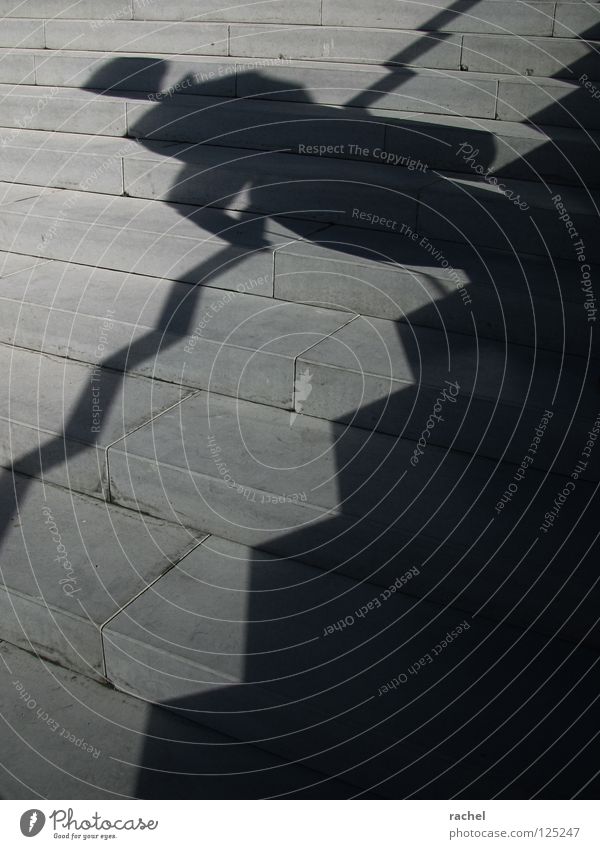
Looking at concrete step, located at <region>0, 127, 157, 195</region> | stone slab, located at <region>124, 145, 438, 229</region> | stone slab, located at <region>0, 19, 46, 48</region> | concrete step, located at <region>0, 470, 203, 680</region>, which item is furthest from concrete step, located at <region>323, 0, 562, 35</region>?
concrete step, located at <region>0, 470, 203, 680</region>

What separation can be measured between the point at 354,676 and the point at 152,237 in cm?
247

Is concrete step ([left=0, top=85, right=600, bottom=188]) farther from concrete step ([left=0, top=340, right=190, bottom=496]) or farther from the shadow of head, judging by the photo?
concrete step ([left=0, top=340, right=190, bottom=496])

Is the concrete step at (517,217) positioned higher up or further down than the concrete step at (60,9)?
further down

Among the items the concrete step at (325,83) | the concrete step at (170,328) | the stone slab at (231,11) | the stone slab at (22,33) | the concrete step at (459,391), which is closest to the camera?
the concrete step at (459,391)

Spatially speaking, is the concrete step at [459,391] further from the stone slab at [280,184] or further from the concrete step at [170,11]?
the concrete step at [170,11]

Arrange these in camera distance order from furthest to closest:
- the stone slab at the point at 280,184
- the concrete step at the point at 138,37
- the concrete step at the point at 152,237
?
the concrete step at the point at 138,37 → the stone slab at the point at 280,184 → the concrete step at the point at 152,237

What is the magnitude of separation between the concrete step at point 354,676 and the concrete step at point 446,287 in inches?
43.8

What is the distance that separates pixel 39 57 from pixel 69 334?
317 centimetres

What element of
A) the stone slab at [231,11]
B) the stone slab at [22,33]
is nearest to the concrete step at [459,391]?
the stone slab at [231,11]

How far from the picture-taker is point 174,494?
2697 millimetres

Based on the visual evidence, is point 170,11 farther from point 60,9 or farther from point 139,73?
point 60,9

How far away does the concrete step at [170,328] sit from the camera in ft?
9.74

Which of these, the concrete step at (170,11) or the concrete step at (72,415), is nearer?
the concrete step at (72,415)

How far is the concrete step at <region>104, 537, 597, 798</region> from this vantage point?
195cm
